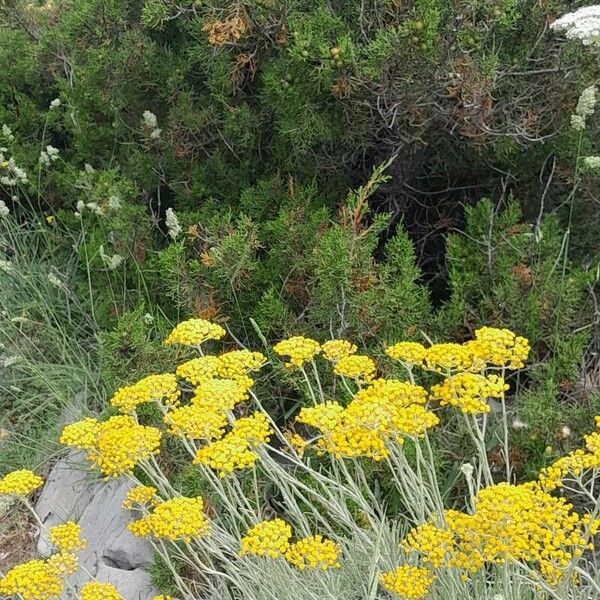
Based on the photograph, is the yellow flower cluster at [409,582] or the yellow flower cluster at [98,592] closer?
the yellow flower cluster at [409,582]

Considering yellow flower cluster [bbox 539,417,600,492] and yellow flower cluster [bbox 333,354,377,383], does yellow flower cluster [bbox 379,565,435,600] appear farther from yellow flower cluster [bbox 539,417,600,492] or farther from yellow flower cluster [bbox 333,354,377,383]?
yellow flower cluster [bbox 333,354,377,383]

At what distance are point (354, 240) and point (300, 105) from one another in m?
0.63

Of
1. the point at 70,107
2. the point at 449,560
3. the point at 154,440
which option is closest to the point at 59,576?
the point at 154,440

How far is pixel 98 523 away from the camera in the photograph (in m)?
3.13

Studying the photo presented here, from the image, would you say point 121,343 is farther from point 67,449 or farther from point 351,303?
point 351,303

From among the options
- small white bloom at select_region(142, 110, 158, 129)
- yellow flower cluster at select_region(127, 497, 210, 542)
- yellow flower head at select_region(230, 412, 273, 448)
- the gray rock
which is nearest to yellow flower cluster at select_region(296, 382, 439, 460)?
yellow flower head at select_region(230, 412, 273, 448)

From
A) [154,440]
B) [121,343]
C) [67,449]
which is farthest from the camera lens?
[67,449]

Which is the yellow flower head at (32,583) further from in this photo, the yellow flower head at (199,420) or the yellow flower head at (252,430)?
the yellow flower head at (252,430)

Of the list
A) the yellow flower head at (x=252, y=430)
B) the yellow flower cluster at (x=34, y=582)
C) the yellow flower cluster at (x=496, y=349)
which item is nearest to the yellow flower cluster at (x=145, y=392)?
the yellow flower head at (x=252, y=430)

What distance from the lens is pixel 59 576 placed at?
185 centimetres

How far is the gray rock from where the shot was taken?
9.37 feet

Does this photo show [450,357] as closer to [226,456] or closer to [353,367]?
[353,367]

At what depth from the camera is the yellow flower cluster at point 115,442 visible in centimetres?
178

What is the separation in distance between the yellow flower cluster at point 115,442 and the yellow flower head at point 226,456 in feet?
0.55
